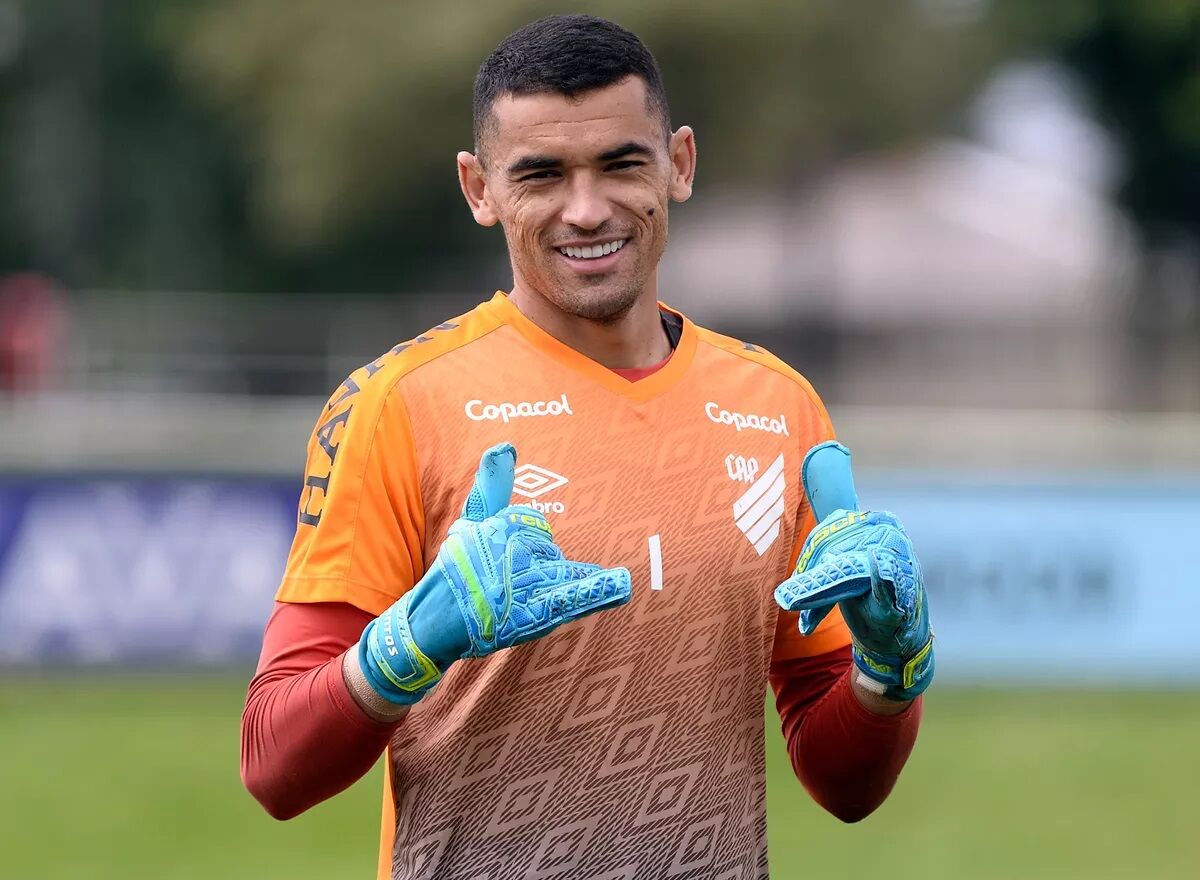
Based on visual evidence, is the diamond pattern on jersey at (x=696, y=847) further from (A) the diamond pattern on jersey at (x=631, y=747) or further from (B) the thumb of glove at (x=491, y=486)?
(B) the thumb of glove at (x=491, y=486)

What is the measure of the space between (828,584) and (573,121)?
0.92 metres

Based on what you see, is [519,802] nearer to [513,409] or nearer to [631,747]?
[631,747]

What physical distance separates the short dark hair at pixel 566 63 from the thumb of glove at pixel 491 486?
2.26ft

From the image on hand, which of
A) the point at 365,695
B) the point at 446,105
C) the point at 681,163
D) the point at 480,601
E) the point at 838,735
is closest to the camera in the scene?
the point at 480,601

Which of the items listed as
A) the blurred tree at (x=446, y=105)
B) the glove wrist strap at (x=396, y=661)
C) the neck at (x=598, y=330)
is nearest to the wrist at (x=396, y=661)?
the glove wrist strap at (x=396, y=661)

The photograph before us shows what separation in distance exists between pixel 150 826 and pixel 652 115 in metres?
6.13

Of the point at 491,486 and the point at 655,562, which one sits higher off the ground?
the point at 491,486

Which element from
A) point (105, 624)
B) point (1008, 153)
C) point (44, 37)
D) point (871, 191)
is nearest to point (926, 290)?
point (871, 191)

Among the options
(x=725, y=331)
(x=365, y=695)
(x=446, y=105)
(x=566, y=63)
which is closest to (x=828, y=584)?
(x=365, y=695)

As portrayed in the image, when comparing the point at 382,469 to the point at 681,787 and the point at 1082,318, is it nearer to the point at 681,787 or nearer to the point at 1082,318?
the point at 681,787

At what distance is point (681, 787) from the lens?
3.16m

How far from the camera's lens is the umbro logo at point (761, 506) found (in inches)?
129

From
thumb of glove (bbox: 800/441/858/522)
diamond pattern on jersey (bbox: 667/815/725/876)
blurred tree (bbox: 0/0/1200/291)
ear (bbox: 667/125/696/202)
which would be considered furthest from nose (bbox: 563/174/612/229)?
blurred tree (bbox: 0/0/1200/291)

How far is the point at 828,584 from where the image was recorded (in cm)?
291
